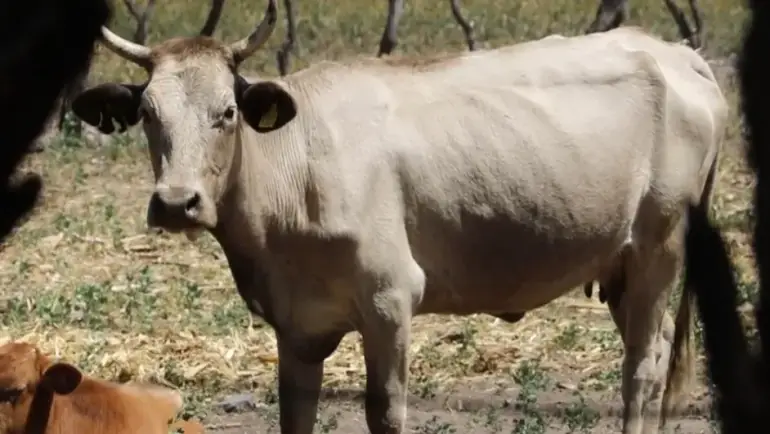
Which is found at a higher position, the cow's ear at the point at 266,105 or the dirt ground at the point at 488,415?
the cow's ear at the point at 266,105

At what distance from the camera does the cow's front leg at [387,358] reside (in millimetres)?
5352

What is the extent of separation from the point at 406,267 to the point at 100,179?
7093 millimetres

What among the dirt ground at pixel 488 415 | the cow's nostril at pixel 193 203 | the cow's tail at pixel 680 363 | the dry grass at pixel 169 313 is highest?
the dry grass at pixel 169 313

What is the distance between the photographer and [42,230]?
33.8 feet

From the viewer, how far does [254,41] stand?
5363 millimetres

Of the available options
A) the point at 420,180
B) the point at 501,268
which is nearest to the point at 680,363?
Answer: the point at 501,268

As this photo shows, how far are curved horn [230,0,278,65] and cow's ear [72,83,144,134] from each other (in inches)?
Answer: 14.0

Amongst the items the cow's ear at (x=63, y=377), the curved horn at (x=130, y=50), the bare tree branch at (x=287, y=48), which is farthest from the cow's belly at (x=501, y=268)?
the bare tree branch at (x=287, y=48)

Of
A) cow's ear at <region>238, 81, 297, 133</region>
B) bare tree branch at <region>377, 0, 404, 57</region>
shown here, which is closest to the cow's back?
cow's ear at <region>238, 81, 297, 133</region>

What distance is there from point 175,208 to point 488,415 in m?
2.44

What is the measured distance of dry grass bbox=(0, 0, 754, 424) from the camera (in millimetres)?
7574

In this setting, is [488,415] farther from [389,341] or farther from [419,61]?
[419,61]

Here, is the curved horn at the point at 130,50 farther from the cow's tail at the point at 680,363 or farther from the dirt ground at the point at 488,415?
the cow's tail at the point at 680,363

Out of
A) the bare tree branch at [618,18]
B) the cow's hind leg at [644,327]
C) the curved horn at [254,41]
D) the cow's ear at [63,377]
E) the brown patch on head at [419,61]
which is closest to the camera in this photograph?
the cow's ear at [63,377]
